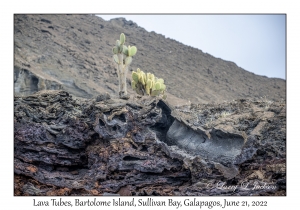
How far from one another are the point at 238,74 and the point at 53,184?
100 feet

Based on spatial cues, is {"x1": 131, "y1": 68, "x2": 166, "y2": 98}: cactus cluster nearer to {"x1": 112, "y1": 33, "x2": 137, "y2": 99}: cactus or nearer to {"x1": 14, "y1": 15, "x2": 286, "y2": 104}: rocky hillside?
{"x1": 112, "y1": 33, "x2": 137, "y2": 99}: cactus

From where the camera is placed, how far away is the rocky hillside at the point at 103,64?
73.9 ft

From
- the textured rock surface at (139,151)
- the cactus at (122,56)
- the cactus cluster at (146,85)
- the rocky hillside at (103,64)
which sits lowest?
the textured rock surface at (139,151)

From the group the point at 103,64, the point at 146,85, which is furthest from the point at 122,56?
the point at 103,64

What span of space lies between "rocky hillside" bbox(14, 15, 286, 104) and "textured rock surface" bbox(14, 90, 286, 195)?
10.9 m

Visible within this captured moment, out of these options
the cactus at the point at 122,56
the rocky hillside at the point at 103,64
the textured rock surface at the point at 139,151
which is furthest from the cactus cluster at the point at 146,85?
the rocky hillside at the point at 103,64

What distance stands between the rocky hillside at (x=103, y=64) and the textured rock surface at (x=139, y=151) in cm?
1090

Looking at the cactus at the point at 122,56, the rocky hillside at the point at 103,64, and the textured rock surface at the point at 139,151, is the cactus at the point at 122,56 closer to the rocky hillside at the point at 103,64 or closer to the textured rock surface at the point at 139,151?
the textured rock surface at the point at 139,151

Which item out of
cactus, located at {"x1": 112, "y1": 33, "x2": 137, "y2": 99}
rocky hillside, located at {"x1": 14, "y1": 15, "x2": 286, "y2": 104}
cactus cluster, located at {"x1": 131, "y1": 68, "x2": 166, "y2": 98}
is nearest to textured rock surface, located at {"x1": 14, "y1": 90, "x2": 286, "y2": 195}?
cactus cluster, located at {"x1": 131, "y1": 68, "x2": 166, "y2": 98}

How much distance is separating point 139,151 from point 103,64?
22.5 metres

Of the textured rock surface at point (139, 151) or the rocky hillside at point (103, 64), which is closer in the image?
the textured rock surface at point (139, 151)

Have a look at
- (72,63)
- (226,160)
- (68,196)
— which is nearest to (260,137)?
(226,160)

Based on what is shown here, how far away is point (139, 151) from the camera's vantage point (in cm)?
729
